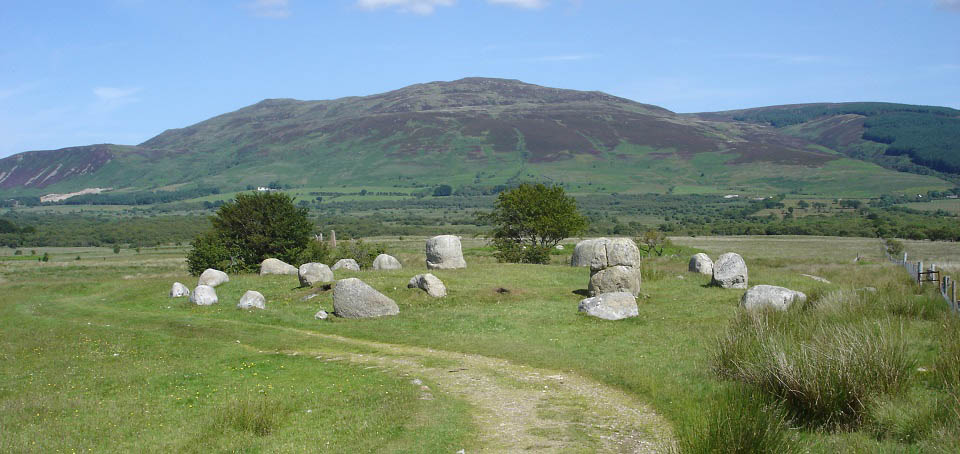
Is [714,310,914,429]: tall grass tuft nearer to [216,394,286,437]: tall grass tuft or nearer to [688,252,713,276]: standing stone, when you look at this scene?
[216,394,286,437]: tall grass tuft

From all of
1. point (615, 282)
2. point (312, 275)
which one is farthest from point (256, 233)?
point (615, 282)

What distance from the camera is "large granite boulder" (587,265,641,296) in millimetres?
32594

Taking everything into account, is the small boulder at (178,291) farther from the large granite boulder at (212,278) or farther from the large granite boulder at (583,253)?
the large granite boulder at (583,253)

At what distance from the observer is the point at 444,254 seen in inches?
1745

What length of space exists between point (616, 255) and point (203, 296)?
67.8ft

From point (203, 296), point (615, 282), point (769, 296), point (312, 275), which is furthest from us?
point (312, 275)

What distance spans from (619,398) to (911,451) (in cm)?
631

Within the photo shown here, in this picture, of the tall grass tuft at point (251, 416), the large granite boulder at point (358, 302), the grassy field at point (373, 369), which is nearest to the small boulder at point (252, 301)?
the grassy field at point (373, 369)

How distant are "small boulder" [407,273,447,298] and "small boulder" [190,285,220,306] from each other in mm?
9728

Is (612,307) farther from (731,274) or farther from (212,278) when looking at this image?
(212,278)

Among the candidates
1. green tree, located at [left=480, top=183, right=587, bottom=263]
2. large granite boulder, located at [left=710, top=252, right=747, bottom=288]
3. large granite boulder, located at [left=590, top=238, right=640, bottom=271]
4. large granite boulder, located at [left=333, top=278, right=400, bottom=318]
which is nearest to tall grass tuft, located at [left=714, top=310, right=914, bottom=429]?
large granite boulder, located at [left=333, top=278, right=400, bottom=318]

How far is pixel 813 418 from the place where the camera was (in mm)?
12469

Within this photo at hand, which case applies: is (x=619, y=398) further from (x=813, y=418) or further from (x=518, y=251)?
(x=518, y=251)

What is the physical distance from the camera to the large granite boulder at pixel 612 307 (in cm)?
2738
